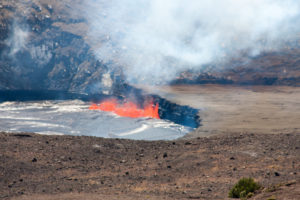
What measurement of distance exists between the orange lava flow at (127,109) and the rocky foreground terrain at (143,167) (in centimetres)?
3836

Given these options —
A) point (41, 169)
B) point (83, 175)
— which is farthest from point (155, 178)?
point (41, 169)

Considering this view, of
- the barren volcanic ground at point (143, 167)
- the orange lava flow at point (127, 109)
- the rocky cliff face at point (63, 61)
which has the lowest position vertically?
the barren volcanic ground at point (143, 167)

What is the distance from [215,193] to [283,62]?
82.5 m

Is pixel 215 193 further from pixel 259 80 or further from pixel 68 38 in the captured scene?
pixel 68 38

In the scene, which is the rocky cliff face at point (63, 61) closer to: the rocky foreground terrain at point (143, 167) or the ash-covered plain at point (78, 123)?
the ash-covered plain at point (78, 123)

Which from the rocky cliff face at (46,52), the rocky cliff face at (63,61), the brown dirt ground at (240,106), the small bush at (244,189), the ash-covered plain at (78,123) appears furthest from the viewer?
the rocky cliff face at (46,52)

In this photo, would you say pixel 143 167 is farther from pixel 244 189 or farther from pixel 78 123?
pixel 78 123

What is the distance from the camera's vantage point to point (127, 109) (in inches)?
3324

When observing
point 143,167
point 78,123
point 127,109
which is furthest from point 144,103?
point 143,167

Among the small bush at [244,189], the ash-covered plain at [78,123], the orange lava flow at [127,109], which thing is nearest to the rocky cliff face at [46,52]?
the orange lava flow at [127,109]

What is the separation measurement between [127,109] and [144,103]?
353 cm

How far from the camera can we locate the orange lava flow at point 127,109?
3125 inches

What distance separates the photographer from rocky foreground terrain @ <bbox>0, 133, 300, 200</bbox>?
85.8ft

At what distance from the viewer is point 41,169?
3108cm
